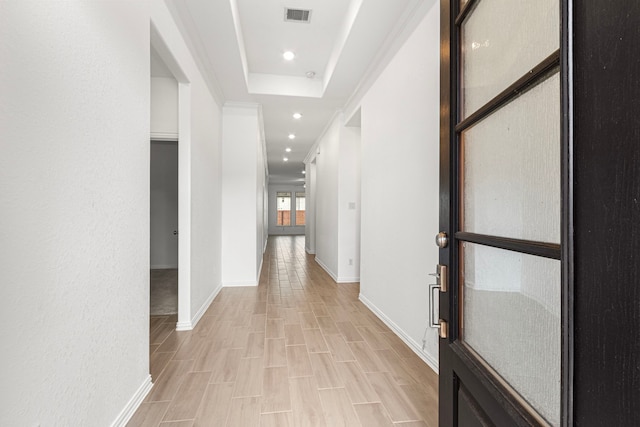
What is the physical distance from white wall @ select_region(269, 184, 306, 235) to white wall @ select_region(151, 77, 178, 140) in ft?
39.6

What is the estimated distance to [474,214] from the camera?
0.97m

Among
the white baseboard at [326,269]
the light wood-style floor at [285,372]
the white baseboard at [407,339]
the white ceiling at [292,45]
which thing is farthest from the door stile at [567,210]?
the white baseboard at [326,269]

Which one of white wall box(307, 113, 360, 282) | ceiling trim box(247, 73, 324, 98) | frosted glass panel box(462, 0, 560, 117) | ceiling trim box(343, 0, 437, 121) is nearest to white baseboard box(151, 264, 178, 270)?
white wall box(307, 113, 360, 282)

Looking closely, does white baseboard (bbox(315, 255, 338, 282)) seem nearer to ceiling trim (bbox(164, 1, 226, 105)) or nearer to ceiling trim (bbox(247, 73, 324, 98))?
ceiling trim (bbox(247, 73, 324, 98))

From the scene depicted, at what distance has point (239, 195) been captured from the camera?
15.1 feet

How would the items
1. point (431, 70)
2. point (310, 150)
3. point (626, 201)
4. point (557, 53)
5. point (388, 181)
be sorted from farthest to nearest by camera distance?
point (310, 150) < point (388, 181) < point (431, 70) < point (557, 53) < point (626, 201)

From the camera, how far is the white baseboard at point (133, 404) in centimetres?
152

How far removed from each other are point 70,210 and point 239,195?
3460mm

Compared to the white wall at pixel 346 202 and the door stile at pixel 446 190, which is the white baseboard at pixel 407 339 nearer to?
the door stile at pixel 446 190

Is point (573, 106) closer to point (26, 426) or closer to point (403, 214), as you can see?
point (26, 426)

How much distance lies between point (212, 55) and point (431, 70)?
233 cm

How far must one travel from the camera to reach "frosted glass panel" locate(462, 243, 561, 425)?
65 centimetres

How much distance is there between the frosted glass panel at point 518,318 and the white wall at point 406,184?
1.19 m

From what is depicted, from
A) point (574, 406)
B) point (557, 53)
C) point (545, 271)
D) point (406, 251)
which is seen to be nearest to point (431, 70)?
point (406, 251)
